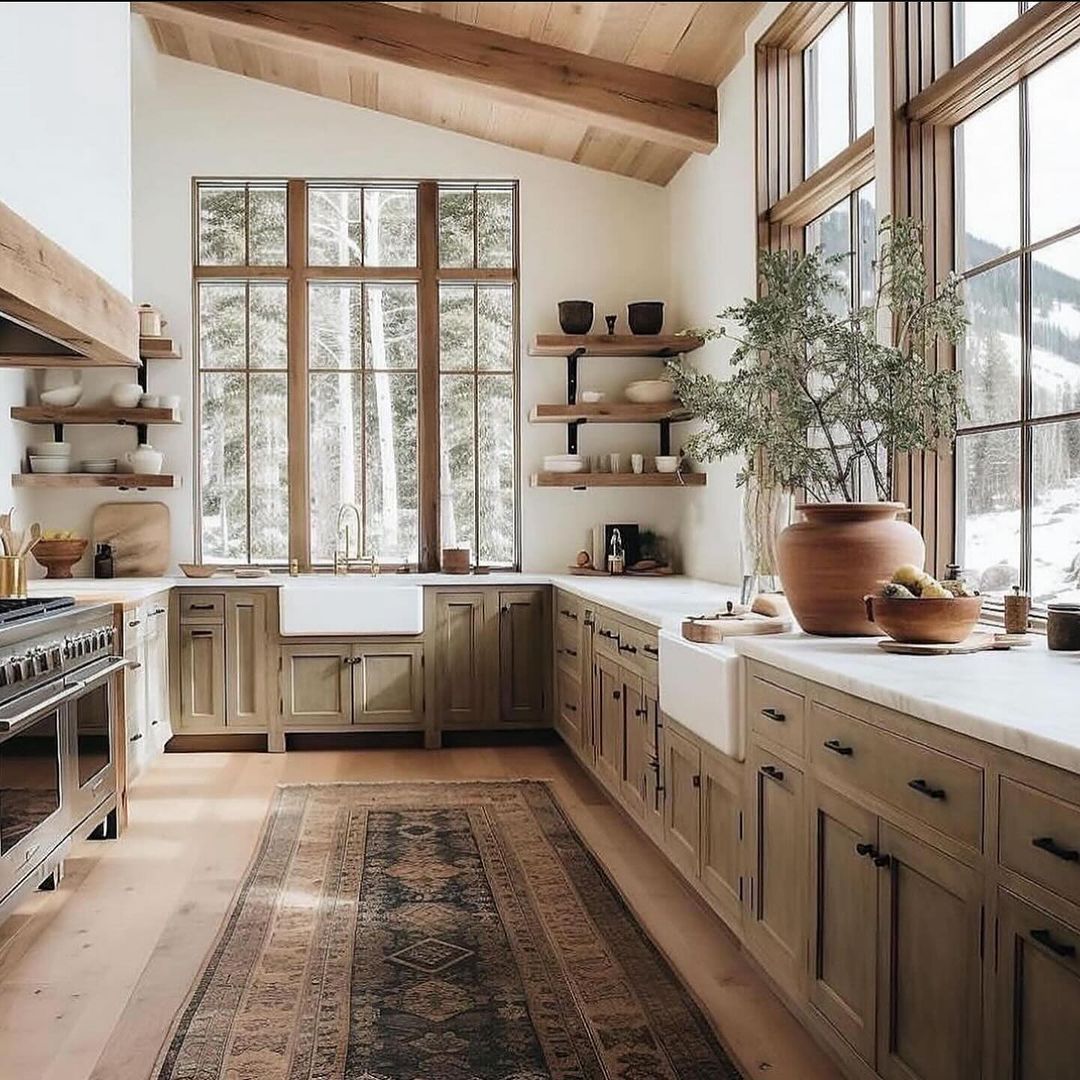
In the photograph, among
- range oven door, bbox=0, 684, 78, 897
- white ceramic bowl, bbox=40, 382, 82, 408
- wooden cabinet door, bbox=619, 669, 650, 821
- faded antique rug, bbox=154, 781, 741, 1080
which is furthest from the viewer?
white ceramic bowl, bbox=40, 382, 82, 408

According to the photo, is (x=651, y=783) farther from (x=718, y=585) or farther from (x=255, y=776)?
(x=255, y=776)

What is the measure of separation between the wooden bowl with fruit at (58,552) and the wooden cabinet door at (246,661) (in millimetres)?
795

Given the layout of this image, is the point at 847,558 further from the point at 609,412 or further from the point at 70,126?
the point at 609,412

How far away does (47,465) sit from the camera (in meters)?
6.55

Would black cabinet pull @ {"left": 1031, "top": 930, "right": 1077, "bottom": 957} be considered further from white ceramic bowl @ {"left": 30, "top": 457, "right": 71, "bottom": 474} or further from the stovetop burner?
white ceramic bowl @ {"left": 30, "top": 457, "right": 71, "bottom": 474}

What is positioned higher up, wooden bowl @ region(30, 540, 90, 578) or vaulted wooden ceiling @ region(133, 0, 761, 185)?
vaulted wooden ceiling @ region(133, 0, 761, 185)

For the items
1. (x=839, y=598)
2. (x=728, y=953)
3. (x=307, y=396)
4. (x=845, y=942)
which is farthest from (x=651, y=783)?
(x=307, y=396)

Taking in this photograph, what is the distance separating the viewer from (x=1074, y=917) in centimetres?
161

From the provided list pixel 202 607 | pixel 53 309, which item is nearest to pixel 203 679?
pixel 202 607

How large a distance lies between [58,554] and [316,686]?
139 centimetres

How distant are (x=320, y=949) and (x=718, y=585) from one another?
2.86m

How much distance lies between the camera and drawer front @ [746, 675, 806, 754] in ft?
9.09

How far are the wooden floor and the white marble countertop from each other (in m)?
0.79

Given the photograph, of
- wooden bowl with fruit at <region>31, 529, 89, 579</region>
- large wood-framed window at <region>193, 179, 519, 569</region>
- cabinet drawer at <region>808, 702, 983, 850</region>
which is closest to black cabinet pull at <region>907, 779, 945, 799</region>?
cabinet drawer at <region>808, 702, 983, 850</region>
